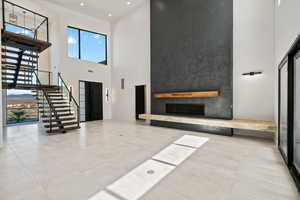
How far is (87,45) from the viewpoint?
29.6 feet

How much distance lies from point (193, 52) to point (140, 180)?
5.23m

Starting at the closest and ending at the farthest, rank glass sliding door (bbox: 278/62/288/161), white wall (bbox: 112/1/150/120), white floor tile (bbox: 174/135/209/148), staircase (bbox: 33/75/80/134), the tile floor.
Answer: the tile floor < glass sliding door (bbox: 278/62/288/161) < white floor tile (bbox: 174/135/209/148) < staircase (bbox: 33/75/80/134) < white wall (bbox: 112/1/150/120)

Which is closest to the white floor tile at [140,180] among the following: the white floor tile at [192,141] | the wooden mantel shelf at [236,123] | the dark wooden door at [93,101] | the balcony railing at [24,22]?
the white floor tile at [192,141]

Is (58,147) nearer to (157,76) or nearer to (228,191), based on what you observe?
(228,191)

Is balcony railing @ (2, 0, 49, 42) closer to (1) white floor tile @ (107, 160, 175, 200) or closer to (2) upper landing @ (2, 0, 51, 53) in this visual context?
(2) upper landing @ (2, 0, 51, 53)

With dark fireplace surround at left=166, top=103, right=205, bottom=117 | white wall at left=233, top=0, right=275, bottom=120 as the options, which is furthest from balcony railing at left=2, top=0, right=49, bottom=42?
white wall at left=233, top=0, right=275, bottom=120

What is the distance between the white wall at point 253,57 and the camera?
448 centimetres

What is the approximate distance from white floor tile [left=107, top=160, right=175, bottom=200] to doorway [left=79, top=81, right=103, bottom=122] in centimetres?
725

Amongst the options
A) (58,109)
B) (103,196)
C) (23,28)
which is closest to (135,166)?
(103,196)

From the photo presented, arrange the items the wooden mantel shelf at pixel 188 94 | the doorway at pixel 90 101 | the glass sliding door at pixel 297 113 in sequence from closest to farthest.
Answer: the glass sliding door at pixel 297 113 < the wooden mantel shelf at pixel 188 94 < the doorway at pixel 90 101

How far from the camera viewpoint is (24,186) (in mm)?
2129

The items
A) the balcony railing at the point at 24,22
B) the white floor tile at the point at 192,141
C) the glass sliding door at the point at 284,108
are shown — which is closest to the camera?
the glass sliding door at the point at 284,108

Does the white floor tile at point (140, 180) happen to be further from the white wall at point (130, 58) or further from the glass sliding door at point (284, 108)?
the white wall at point (130, 58)

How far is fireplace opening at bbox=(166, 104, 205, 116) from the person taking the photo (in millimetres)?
5777
